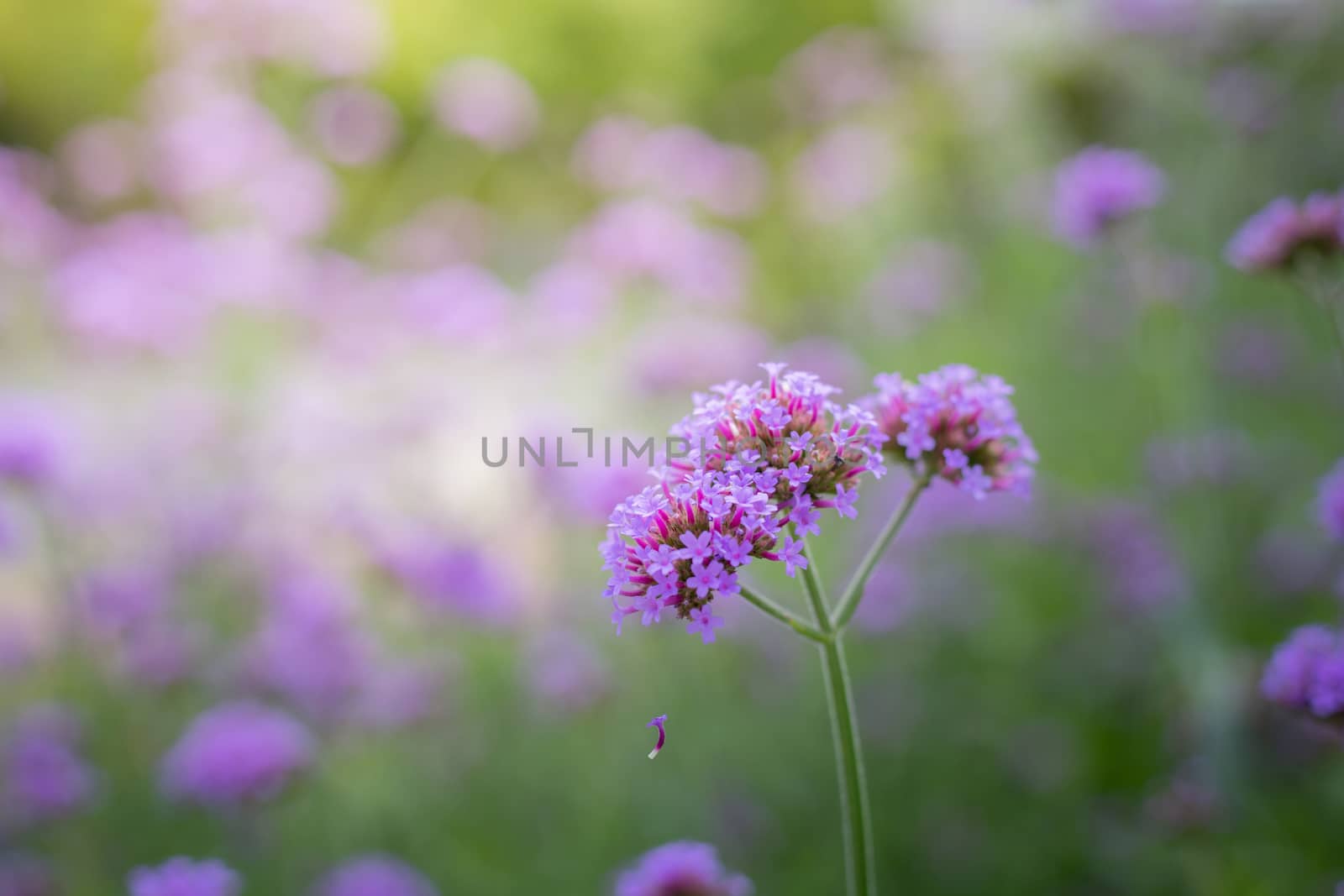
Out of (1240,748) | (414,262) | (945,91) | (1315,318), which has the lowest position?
(1240,748)

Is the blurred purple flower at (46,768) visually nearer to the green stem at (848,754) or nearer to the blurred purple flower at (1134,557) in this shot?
the green stem at (848,754)

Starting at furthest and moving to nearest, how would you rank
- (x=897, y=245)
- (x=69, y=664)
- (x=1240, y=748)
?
(x=897, y=245), (x=69, y=664), (x=1240, y=748)

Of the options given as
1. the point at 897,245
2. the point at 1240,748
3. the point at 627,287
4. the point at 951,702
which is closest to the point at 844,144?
the point at 897,245

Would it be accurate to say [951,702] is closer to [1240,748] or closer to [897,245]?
[1240,748]

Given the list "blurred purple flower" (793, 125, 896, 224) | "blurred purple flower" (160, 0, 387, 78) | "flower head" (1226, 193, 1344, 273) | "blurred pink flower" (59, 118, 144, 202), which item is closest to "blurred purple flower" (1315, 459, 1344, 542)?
"flower head" (1226, 193, 1344, 273)

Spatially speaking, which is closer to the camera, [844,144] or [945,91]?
[844,144]

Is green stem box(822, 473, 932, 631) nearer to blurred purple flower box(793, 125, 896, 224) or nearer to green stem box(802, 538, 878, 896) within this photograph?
green stem box(802, 538, 878, 896)
